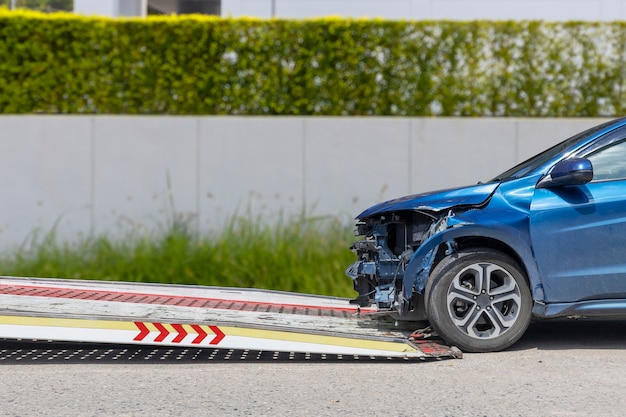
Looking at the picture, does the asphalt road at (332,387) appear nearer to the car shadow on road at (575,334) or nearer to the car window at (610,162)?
the car shadow on road at (575,334)

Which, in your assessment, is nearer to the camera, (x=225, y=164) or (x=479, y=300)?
Result: (x=479, y=300)

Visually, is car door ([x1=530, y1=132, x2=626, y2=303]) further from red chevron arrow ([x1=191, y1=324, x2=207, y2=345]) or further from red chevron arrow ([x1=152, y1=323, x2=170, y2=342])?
red chevron arrow ([x1=152, y1=323, x2=170, y2=342])

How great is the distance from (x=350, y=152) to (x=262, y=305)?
354 cm

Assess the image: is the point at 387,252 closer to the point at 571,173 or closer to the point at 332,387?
the point at 571,173

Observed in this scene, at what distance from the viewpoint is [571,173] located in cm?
563

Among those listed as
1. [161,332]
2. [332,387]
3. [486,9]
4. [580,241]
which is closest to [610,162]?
[580,241]

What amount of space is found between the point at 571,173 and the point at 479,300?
1051 millimetres

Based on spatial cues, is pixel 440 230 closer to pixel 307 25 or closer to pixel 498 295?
pixel 498 295

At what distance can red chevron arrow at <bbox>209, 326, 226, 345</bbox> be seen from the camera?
209 inches

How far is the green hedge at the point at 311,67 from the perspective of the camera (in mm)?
10086

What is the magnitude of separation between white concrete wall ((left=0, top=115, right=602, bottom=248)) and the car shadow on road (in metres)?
3.01

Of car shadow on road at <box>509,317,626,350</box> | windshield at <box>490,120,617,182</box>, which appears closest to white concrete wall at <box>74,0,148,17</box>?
windshield at <box>490,120,617,182</box>

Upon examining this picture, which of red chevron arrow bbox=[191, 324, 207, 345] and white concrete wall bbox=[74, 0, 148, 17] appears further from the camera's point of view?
white concrete wall bbox=[74, 0, 148, 17]

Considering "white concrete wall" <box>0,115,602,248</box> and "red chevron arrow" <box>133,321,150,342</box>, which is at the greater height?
Result: "white concrete wall" <box>0,115,602,248</box>
